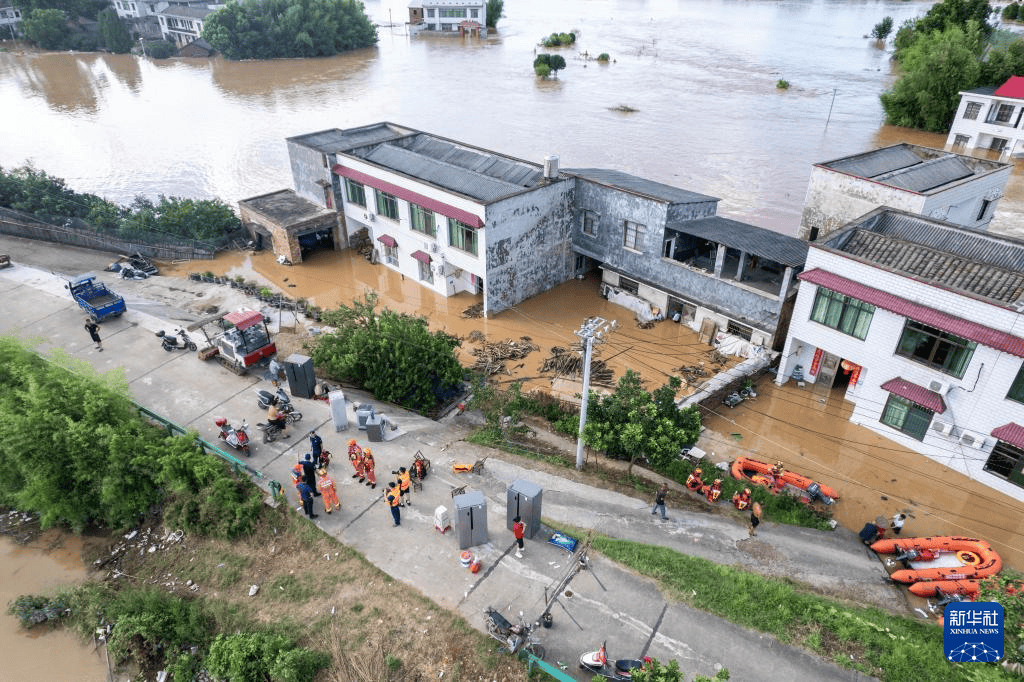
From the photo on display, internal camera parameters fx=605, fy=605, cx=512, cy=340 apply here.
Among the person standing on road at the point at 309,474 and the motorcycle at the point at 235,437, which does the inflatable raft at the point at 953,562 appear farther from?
the motorcycle at the point at 235,437

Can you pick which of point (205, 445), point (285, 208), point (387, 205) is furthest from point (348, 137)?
point (205, 445)

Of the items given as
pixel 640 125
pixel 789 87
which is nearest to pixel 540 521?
pixel 640 125

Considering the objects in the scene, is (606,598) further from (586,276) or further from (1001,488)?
(586,276)

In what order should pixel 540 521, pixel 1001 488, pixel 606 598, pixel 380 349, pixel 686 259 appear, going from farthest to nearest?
1. pixel 686 259
2. pixel 380 349
3. pixel 1001 488
4. pixel 540 521
5. pixel 606 598

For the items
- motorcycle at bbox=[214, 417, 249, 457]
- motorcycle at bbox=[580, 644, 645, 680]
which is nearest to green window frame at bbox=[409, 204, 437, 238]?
motorcycle at bbox=[214, 417, 249, 457]

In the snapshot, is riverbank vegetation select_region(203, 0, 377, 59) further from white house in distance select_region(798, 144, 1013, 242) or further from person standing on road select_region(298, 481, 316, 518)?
person standing on road select_region(298, 481, 316, 518)

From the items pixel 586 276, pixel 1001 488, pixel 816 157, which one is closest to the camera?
pixel 1001 488

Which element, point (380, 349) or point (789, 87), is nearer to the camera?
point (380, 349)
